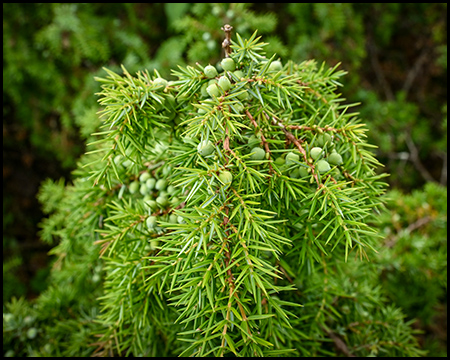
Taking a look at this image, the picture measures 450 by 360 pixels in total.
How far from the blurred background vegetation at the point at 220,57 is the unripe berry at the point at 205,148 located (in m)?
0.70

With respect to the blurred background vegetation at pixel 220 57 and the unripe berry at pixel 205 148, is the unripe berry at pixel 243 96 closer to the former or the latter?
the unripe berry at pixel 205 148

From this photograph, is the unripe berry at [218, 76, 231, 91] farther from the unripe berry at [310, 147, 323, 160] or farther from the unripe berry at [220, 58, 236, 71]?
the unripe berry at [310, 147, 323, 160]

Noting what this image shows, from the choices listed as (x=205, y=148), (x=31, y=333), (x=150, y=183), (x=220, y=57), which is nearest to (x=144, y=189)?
(x=150, y=183)

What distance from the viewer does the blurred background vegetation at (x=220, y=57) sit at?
1.20m

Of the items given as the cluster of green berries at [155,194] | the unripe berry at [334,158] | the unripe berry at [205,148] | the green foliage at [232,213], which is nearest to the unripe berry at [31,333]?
the green foliage at [232,213]

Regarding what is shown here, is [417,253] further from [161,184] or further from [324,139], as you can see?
[161,184]

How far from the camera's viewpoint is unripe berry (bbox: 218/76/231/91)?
1.51ft

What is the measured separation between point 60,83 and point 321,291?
145cm

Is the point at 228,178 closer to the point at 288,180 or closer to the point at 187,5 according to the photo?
the point at 288,180

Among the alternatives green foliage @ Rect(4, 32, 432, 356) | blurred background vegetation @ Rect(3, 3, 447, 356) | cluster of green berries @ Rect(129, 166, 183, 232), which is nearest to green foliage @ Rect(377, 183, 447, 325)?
blurred background vegetation @ Rect(3, 3, 447, 356)

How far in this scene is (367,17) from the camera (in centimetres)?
186

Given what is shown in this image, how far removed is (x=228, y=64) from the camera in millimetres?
484

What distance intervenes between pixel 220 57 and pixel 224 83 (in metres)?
0.89

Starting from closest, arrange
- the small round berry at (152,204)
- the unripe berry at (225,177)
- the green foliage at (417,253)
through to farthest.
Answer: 1. the unripe berry at (225,177)
2. the small round berry at (152,204)
3. the green foliage at (417,253)
